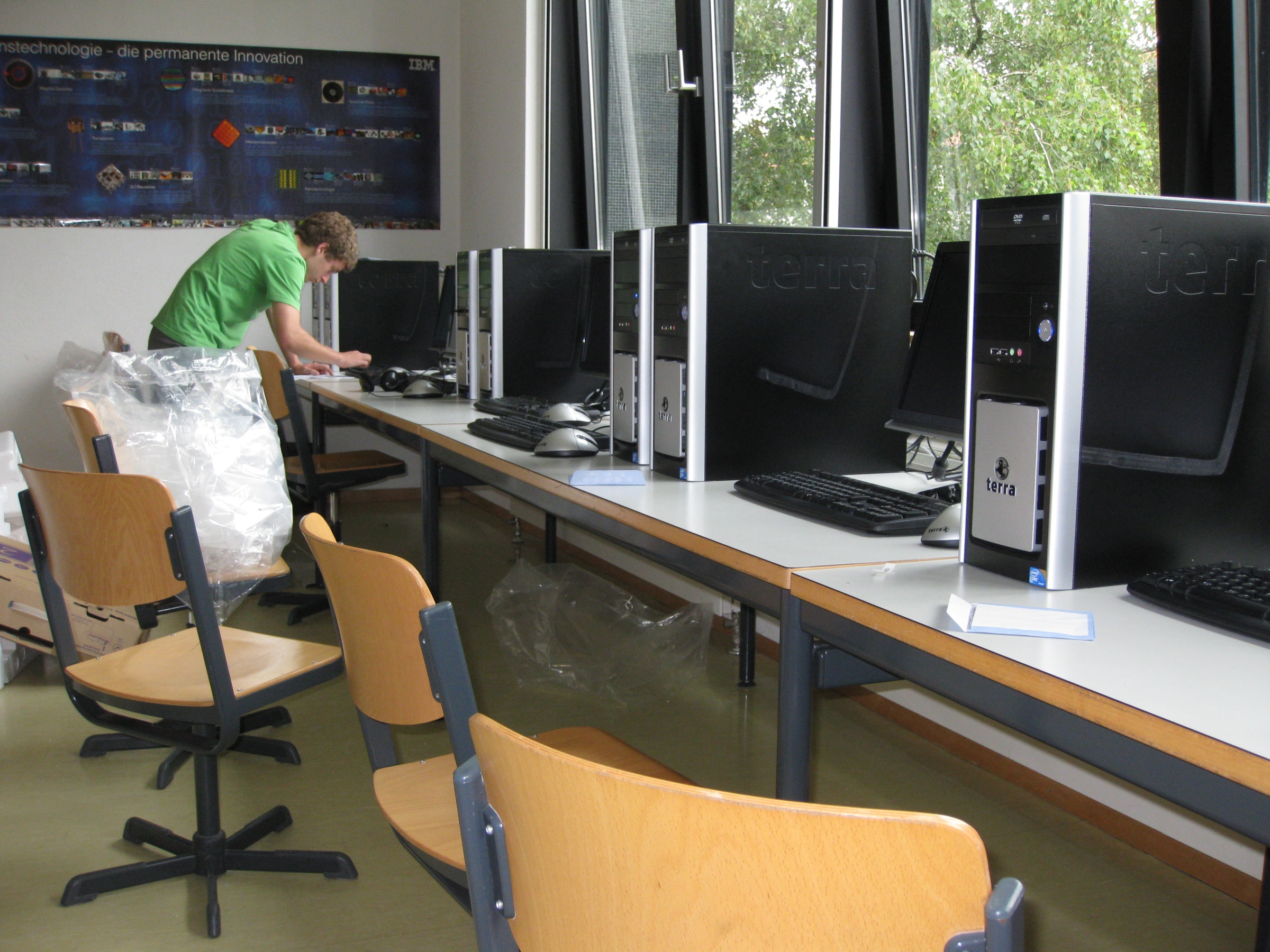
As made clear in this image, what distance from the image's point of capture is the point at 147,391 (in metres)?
2.48

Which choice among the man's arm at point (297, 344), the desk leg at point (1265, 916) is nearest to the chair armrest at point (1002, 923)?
the desk leg at point (1265, 916)

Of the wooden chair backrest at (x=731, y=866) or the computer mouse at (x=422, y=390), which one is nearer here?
the wooden chair backrest at (x=731, y=866)

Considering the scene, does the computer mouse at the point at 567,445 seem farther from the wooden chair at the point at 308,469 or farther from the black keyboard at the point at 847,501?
the wooden chair at the point at 308,469

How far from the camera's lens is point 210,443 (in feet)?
7.82

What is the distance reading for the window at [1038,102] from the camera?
80.2 inches

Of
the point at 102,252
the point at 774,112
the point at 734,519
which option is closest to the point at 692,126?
the point at 774,112

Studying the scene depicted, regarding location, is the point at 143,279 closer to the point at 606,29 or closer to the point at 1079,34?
the point at 606,29

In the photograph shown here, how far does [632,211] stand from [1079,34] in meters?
2.18

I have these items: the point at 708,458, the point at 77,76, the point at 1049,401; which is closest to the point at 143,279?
the point at 77,76

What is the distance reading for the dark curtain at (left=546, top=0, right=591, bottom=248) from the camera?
453 cm

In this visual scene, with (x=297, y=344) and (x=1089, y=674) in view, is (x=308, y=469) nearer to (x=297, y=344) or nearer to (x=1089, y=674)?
(x=297, y=344)

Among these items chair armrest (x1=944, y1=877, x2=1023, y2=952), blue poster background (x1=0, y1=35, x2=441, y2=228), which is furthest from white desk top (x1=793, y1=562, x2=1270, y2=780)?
blue poster background (x1=0, y1=35, x2=441, y2=228)

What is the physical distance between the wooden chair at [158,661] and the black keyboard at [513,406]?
1.00 m

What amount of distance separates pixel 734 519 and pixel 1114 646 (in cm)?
66
